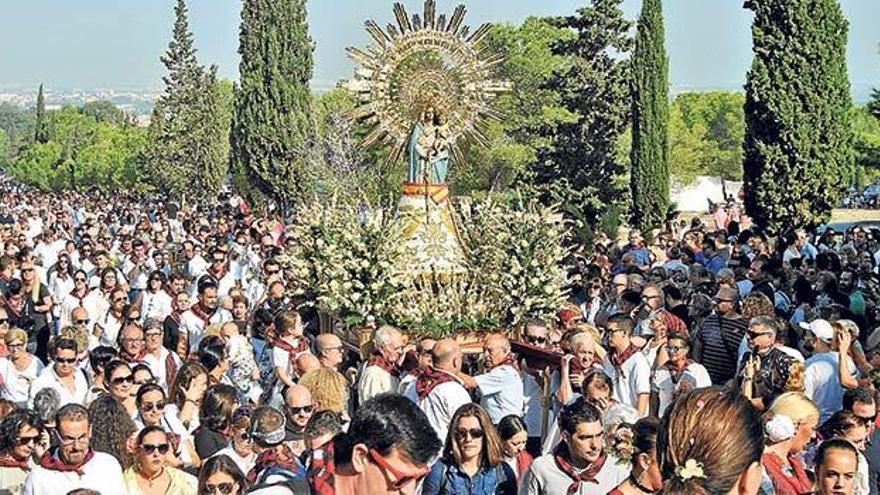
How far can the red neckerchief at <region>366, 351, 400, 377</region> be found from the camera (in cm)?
1052

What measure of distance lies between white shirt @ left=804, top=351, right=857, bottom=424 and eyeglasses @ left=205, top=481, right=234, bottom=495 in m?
4.29

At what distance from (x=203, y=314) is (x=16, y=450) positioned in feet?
19.3

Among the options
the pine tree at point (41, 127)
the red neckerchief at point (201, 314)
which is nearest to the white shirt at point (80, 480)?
the red neckerchief at point (201, 314)

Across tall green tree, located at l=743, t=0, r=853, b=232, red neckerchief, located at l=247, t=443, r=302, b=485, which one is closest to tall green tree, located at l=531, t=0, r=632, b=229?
tall green tree, located at l=743, t=0, r=853, b=232

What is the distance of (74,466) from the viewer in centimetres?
712

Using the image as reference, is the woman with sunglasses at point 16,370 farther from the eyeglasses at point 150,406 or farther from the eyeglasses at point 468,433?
the eyeglasses at point 468,433

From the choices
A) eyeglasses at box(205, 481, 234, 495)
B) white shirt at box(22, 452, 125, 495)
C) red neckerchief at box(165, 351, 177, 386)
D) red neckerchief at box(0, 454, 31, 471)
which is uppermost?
eyeglasses at box(205, 481, 234, 495)

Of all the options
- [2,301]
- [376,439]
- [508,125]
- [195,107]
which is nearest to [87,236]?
[2,301]

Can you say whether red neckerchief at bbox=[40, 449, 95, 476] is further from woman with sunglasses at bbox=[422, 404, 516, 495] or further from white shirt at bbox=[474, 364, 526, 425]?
white shirt at bbox=[474, 364, 526, 425]

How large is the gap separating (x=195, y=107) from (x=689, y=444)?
5555 centimetres

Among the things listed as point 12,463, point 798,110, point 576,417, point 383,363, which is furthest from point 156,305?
point 798,110

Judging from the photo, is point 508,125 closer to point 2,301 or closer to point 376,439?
point 2,301

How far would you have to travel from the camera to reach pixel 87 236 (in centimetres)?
A: 2534

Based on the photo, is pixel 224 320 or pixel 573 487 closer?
pixel 573 487
